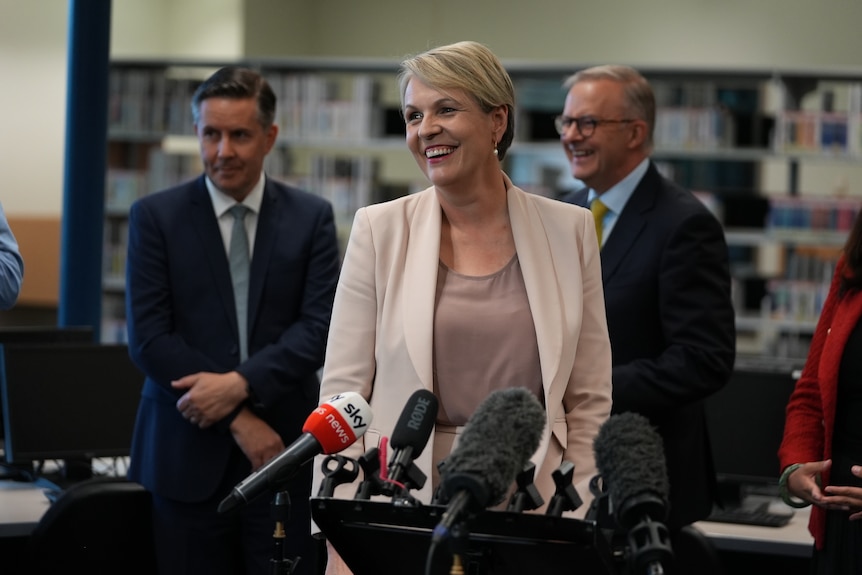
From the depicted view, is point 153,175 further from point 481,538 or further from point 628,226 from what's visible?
point 481,538

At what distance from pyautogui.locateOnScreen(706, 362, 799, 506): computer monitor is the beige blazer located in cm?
193

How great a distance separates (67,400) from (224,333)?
108cm

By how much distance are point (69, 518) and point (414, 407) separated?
71.9 inches

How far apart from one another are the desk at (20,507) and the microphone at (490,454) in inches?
88.3

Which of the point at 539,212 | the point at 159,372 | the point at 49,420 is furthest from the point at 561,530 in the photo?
the point at 49,420

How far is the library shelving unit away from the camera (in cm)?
768

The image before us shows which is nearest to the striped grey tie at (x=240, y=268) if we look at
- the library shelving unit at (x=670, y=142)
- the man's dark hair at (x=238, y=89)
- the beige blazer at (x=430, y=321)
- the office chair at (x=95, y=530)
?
the man's dark hair at (x=238, y=89)

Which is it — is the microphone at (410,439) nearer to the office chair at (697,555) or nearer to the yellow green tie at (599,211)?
the yellow green tie at (599,211)

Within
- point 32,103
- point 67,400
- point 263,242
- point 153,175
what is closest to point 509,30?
point 153,175

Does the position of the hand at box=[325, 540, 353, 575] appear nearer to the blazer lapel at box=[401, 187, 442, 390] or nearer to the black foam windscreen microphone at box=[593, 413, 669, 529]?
the blazer lapel at box=[401, 187, 442, 390]

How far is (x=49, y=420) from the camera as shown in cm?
388

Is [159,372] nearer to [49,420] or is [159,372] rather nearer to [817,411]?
[49,420]

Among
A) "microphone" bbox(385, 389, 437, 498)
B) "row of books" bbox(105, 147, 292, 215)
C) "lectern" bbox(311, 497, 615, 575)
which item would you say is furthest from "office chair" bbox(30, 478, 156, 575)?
"row of books" bbox(105, 147, 292, 215)

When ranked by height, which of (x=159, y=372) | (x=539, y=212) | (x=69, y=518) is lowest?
(x=69, y=518)
